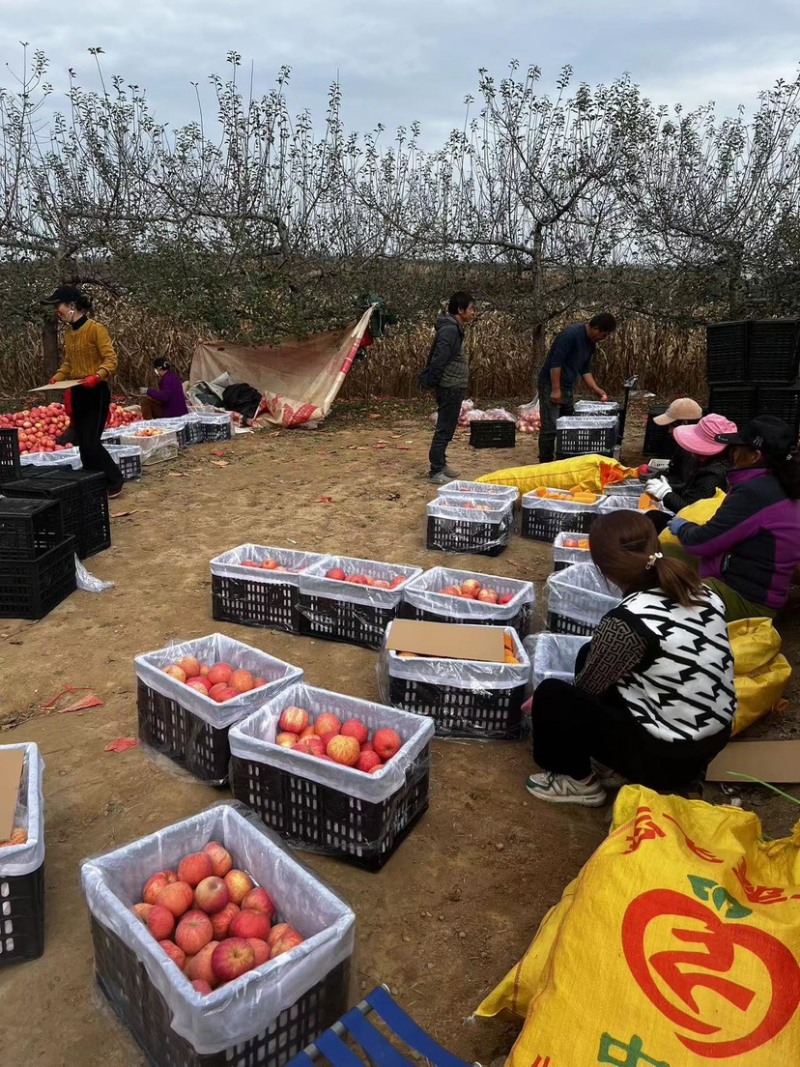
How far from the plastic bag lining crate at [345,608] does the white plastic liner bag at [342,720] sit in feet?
4.10

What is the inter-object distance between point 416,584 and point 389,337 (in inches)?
421

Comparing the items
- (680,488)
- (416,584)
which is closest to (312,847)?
(416,584)

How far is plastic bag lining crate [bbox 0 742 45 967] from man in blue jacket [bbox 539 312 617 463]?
7290 mm

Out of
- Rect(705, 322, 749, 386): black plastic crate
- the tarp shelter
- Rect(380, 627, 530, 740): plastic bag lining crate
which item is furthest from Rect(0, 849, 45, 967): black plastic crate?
the tarp shelter

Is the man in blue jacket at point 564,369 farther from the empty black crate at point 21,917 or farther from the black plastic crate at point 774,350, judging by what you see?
the empty black crate at point 21,917

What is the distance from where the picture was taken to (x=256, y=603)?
4.95m

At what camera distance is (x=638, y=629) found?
2.73 metres

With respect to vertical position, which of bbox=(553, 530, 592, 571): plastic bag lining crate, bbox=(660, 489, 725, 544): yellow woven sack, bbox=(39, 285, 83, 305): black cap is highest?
bbox=(39, 285, 83, 305): black cap

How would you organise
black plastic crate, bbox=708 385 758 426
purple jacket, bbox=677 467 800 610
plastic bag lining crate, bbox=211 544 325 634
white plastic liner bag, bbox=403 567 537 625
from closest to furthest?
purple jacket, bbox=677 467 800 610
white plastic liner bag, bbox=403 567 537 625
plastic bag lining crate, bbox=211 544 325 634
black plastic crate, bbox=708 385 758 426

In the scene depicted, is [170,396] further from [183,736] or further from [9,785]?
[9,785]

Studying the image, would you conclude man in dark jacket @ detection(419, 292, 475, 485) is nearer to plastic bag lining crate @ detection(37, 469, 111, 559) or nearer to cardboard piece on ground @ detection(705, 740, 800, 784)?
plastic bag lining crate @ detection(37, 469, 111, 559)

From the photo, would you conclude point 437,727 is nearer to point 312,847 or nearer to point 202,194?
point 312,847

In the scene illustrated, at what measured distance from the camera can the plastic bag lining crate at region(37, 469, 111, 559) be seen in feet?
19.6

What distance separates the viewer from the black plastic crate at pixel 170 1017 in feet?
6.22
